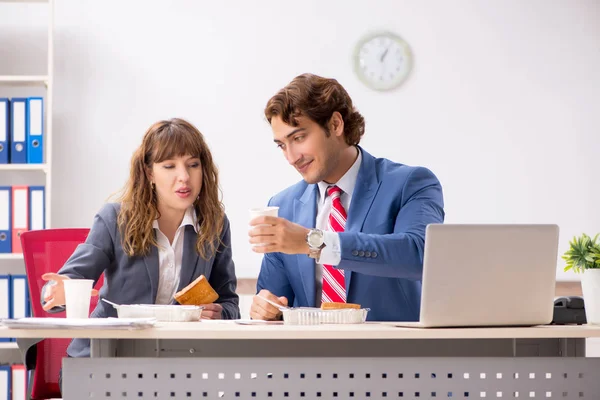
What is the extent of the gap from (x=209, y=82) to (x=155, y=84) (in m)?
0.28

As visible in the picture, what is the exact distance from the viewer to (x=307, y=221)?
242 cm

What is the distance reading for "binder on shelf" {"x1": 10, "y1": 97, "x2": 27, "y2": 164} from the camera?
3.70 m

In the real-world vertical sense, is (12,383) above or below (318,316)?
below

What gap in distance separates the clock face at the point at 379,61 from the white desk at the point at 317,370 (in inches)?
96.4

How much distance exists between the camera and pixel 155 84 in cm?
402

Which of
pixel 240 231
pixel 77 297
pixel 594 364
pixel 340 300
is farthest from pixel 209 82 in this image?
pixel 594 364

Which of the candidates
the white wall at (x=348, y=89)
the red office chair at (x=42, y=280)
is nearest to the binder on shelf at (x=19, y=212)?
the white wall at (x=348, y=89)

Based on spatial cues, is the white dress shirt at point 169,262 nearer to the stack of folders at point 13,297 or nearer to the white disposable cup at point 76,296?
the white disposable cup at point 76,296

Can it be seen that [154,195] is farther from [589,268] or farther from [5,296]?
[5,296]

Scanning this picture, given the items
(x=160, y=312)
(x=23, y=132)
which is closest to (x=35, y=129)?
(x=23, y=132)

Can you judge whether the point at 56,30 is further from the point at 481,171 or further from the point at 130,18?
the point at 481,171

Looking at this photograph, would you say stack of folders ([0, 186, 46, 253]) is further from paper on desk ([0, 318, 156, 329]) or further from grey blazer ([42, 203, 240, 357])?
paper on desk ([0, 318, 156, 329])

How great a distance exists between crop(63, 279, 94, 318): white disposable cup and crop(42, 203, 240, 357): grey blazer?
37 cm

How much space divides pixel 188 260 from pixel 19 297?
1.58 metres
